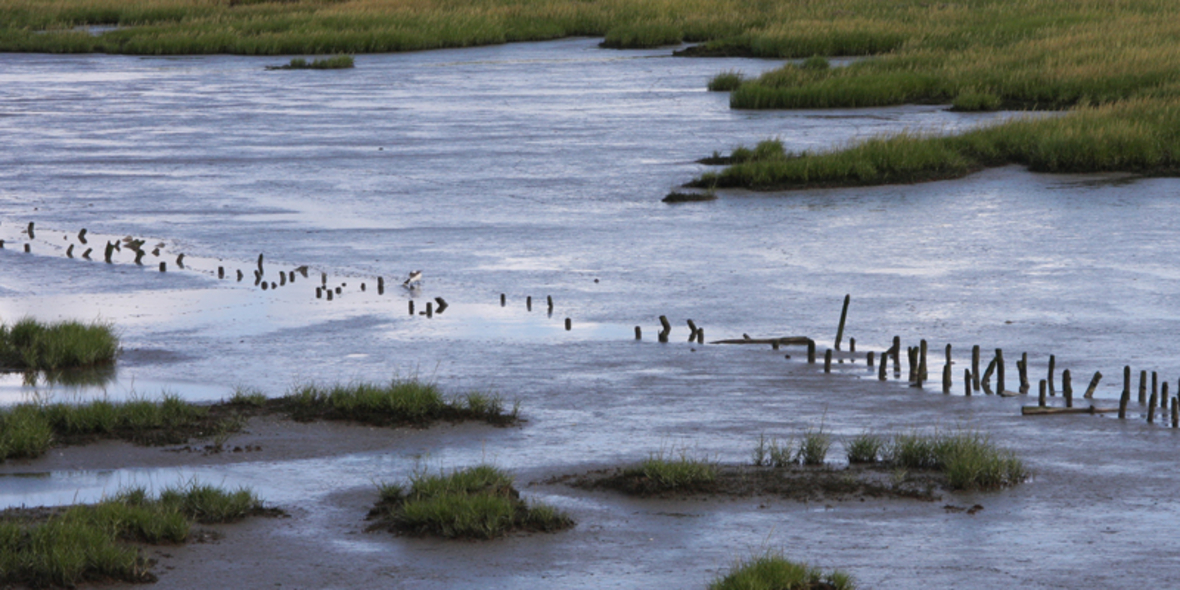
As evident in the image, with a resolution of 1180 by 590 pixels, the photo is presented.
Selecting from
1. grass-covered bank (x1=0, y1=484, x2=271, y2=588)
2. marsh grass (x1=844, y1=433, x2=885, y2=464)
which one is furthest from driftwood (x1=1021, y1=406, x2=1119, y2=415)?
grass-covered bank (x1=0, y1=484, x2=271, y2=588)

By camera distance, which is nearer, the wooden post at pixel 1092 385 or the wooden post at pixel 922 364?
the wooden post at pixel 1092 385

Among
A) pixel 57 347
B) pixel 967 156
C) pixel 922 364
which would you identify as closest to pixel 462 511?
pixel 922 364

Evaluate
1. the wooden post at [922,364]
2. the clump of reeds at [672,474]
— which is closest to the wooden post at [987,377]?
the wooden post at [922,364]

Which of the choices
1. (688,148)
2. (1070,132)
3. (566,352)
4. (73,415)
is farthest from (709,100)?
(73,415)

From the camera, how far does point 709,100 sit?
39.3 m

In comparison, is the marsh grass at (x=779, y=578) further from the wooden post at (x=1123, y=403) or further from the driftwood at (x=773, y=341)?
the driftwood at (x=773, y=341)

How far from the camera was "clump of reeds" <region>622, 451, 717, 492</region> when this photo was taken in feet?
31.8

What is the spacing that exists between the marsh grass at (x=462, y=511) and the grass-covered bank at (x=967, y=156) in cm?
1611

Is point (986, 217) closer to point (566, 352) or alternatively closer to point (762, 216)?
point (762, 216)

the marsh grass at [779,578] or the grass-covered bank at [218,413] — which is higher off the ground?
the grass-covered bank at [218,413]

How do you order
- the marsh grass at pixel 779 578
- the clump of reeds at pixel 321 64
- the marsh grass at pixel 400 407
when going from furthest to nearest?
1. the clump of reeds at pixel 321 64
2. the marsh grass at pixel 400 407
3. the marsh grass at pixel 779 578

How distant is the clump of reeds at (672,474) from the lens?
9695 millimetres

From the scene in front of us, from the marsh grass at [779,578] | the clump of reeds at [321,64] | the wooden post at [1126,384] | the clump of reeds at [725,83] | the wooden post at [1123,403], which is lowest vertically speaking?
the marsh grass at [779,578]

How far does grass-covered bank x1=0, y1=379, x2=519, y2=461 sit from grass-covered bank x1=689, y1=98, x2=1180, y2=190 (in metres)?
13.7
